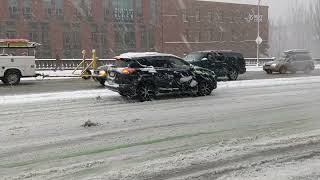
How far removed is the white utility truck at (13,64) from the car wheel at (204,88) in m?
9.15

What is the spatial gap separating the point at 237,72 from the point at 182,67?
964 cm

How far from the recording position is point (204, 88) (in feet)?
52.4

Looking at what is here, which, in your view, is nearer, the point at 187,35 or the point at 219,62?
the point at 219,62

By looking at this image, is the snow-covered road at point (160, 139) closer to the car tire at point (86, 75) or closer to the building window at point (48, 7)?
the car tire at point (86, 75)

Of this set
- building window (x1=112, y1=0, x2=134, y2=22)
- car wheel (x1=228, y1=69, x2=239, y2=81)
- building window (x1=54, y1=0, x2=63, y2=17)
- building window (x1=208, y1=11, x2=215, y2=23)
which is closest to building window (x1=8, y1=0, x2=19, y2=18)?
building window (x1=54, y1=0, x2=63, y2=17)

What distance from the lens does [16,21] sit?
57.4 meters

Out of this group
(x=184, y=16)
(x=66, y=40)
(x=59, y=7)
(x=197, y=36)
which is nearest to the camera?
(x=59, y=7)

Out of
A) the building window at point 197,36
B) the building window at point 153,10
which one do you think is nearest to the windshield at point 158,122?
the building window at point 153,10

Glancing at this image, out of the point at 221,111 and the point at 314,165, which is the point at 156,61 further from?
the point at 314,165

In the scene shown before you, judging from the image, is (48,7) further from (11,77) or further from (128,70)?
(128,70)

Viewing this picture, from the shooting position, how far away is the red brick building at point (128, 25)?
58.7 meters

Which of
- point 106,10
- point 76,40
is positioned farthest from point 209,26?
point 76,40

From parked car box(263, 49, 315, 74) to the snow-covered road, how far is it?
17.5 m

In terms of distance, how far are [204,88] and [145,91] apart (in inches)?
95.4
